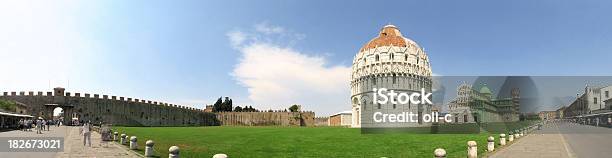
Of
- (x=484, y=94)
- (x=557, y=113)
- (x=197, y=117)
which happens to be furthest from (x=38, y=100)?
(x=557, y=113)

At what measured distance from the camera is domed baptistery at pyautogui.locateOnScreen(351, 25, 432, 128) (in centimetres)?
7919

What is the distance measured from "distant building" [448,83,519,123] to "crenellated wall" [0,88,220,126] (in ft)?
186

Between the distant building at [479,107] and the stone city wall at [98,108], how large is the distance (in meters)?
56.6

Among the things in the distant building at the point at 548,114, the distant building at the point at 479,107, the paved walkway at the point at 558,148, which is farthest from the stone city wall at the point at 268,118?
the distant building at the point at 548,114

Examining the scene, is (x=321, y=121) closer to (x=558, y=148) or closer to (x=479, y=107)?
(x=479, y=107)

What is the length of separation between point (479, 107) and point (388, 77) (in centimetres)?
2925

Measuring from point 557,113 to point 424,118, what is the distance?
8642 centimetres

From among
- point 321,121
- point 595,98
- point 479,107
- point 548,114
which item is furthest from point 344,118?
point 548,114

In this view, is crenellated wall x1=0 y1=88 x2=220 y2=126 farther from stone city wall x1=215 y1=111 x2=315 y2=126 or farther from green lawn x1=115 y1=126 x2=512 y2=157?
green lawn x1=115 y1=126 x2=512 y2=157

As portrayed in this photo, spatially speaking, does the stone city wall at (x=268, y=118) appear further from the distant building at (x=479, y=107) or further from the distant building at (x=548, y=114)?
the distant building at (x=548, y=114)

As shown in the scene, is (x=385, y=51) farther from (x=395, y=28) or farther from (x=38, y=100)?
(x=38, y=100)

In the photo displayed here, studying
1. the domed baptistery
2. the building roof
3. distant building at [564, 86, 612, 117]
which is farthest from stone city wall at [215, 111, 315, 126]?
distant building at [564, 86, 612, 117]

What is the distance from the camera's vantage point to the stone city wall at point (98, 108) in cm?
6197

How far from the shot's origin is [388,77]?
79.6 meters
